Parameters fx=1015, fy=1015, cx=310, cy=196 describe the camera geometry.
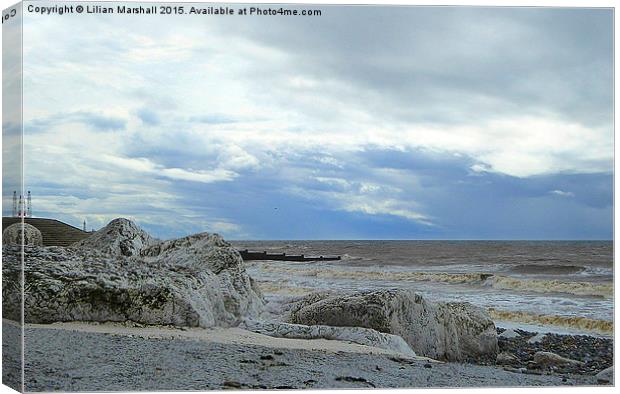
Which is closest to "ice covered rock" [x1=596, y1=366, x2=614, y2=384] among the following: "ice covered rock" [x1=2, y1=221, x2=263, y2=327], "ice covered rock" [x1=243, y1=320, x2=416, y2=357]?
"ice covered rock" [x1=243, y1=320, x2=416, y2=357]

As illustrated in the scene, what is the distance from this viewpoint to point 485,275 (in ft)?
32.1

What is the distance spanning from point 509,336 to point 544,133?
1.99 meters

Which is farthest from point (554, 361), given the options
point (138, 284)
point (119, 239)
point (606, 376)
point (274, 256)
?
point (119, 239)

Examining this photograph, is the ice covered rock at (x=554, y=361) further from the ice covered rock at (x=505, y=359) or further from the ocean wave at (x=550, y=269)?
the ocean wave at (x=550, y=269)

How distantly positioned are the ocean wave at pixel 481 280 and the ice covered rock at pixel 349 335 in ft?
1.71

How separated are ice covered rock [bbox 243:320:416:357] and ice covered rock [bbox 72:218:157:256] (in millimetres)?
1381

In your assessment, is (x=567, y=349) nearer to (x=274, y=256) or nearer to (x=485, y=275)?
(x=485, y=275)

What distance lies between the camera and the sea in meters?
9.70

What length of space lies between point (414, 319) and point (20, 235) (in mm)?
3747

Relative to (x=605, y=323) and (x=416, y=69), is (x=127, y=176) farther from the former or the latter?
(x=605, y=323)

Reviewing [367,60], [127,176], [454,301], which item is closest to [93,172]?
[127,176]

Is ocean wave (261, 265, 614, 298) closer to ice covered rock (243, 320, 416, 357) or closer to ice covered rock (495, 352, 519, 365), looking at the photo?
ice covered rock (243, 320, 416, 357)

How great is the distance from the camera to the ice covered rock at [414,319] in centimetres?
963

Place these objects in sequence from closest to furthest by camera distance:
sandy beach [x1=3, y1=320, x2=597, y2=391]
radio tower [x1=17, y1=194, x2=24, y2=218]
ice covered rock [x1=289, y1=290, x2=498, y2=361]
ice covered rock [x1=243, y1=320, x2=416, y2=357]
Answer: sandy beach [x1=3, y1=320, x2=597, y2=391]
radio tower [x1=17, y1=194, x2=24, y2=218]
ice covered rock [x1=243, y1=320, x2=416, y2=357]
ice covered rock [x1=289, y1=290, x2=498, y2=361]
